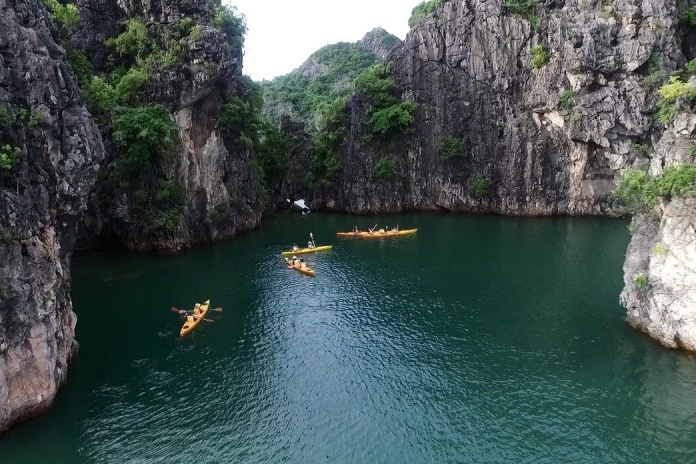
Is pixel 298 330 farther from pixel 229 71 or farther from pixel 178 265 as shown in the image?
pixel 229 71

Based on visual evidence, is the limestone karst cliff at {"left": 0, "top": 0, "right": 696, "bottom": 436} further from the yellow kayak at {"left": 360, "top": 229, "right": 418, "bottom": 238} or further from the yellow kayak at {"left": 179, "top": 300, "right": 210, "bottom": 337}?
the yellow kayak at {"left": 360, "top": 229, "right": 418, "bottom": 238}

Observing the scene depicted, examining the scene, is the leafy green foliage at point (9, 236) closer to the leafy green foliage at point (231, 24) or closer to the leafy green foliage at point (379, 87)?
the leafy green foliage at point (231, 24)

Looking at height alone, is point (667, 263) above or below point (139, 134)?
below

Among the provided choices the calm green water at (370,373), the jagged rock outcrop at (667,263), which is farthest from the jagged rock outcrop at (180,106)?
the jagged rock outcrop at (667,263)

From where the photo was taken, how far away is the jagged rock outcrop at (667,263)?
17250 mm

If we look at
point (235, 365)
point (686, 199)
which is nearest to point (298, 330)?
point (235, 365)

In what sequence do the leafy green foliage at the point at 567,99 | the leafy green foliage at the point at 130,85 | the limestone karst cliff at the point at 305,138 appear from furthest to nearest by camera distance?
the leafy green foliage at the point at 567,99 < the leafy green foliage at the point at 130,85 < the limestone karst cliff at the point at 305,138

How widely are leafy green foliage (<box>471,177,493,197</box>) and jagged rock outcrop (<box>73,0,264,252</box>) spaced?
26203mm

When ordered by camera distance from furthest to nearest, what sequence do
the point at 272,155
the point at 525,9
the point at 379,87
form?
the point at 379,87
the point at 272,155
the point at 525,9

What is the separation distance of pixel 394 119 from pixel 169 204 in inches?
1045

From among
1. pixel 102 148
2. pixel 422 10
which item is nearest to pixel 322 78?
pixel 422 10

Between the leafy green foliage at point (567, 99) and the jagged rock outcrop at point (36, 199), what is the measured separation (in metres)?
41.6

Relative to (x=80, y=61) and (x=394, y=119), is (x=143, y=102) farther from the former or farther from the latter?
(x=394, y=119)

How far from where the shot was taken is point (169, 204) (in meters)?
34.9
